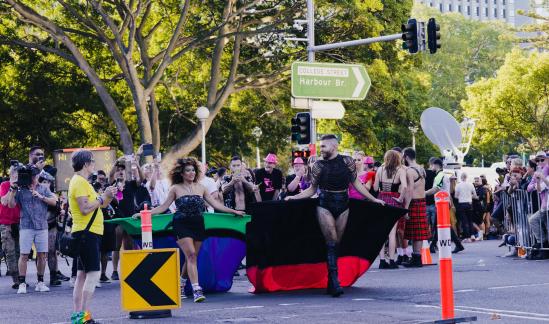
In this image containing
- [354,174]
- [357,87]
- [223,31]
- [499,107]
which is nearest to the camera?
[354,174]

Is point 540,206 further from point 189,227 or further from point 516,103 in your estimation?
point 516,103

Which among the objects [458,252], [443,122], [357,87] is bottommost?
[458,252]

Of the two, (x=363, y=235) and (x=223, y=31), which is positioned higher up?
(x=223, y=31)

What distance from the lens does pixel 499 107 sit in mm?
70625

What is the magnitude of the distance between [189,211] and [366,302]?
94.8 inches

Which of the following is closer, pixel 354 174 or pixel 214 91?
pixel 354 174

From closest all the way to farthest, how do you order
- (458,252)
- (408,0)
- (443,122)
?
(443,122), (458,252), (408,0)

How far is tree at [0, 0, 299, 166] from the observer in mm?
29719

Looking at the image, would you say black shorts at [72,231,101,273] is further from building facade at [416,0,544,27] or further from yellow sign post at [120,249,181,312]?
building facade at [416,0,544,27]

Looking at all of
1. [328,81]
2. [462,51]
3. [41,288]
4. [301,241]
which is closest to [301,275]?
[301,241]

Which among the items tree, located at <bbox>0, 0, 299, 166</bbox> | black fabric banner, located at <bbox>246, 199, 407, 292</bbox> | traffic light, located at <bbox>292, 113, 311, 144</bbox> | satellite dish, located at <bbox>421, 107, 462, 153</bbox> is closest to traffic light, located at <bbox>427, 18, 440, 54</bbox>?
traffic light, located at <bbox>292, 113, 311, 144</bbox>

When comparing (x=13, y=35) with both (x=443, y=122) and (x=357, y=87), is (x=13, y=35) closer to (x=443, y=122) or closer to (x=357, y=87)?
(x=357, y=87)

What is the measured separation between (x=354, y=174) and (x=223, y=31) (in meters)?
19.3

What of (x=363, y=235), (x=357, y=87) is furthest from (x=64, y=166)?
(x=363, y=235)
